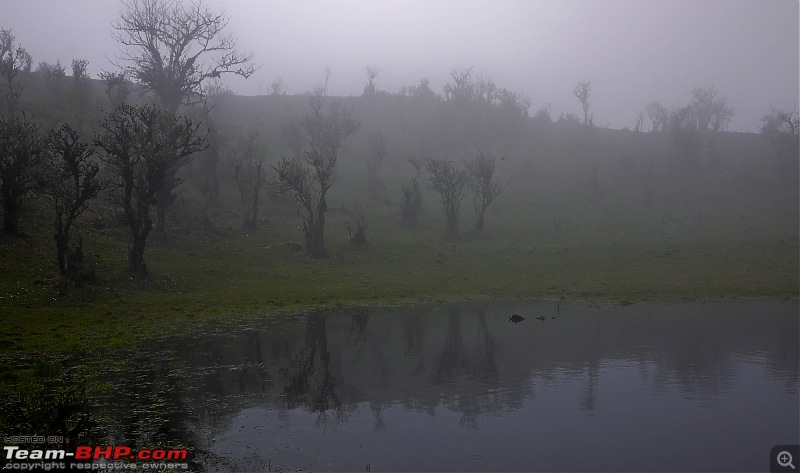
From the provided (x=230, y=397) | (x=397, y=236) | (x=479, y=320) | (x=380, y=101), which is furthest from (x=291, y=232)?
(x=380, y=101)

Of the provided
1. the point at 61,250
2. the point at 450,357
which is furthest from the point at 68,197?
the point at 450,357

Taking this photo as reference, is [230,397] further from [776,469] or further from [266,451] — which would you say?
[776,469]

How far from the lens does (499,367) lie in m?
14.2

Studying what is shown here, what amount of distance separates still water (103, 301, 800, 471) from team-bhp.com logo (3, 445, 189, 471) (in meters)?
0.49

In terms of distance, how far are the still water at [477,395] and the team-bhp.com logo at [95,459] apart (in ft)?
1.61

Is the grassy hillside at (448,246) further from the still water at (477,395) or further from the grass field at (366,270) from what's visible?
the still water at (477,395)

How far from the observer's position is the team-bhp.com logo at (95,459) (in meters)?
7.57

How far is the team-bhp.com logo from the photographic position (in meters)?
7.57

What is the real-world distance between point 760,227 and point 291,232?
38309 millimetres

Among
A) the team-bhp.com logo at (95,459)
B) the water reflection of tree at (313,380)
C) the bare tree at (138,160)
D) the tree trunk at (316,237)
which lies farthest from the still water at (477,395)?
the tree trunk at (316,237)

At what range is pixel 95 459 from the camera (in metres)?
8.36

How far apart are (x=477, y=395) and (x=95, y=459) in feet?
22.2

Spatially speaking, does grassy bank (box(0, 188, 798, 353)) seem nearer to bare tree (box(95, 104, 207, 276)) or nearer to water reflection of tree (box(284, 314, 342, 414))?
bare tree (box(95, 104, 207, 276))

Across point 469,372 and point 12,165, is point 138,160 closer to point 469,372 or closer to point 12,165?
point 12,165
